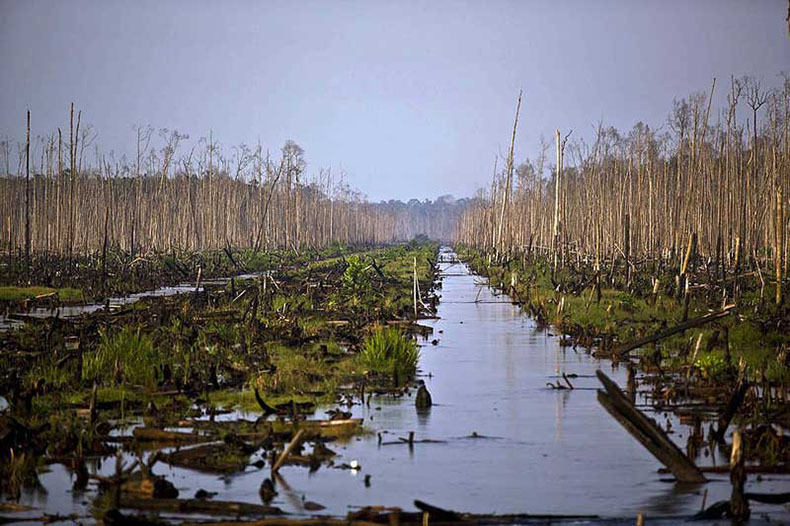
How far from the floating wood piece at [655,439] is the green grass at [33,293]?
1991 centimetres

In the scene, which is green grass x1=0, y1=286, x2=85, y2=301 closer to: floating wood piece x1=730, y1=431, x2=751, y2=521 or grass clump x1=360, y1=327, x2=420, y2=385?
grass clump x1=360, y1=327, x2=420, y2=385

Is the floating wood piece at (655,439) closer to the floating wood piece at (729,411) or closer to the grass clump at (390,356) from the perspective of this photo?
the floating wood piece at (729,411)

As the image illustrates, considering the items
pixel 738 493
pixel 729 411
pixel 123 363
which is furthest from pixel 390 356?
pixel 738 493

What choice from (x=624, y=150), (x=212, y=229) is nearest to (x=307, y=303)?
(x=624, y=150)

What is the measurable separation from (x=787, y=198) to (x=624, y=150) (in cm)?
2604

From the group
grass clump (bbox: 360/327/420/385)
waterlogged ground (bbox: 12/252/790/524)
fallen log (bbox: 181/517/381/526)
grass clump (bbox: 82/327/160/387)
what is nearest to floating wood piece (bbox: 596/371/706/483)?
waterlogged ground (bbox: 12/252/790/524)

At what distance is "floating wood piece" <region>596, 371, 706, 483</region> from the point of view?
837 centimetres

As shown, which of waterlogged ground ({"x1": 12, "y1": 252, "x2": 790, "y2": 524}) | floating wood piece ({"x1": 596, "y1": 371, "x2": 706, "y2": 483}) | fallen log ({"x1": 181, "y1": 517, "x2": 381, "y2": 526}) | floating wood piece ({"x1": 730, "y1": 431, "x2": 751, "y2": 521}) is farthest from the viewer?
floating wood piece ({"x1": 596, "y1": 371, "x2": 706, "y2": 483})

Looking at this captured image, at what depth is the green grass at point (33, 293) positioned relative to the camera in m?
26.3

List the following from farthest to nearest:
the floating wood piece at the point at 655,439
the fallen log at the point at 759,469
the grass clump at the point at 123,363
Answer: the grass clump at the point at 123,363 → the fallen log at the point at 759,469 → the floating wood piece at the point at 655,439

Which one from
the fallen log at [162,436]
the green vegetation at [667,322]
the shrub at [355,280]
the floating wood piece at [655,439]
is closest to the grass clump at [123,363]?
the fallen log at [162,436]

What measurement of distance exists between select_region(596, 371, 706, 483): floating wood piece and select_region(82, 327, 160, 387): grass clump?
6.43 metres

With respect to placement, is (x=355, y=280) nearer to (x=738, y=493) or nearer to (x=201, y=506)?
(x=201, y=506)

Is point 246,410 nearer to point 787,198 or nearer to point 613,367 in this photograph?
point 613,367
